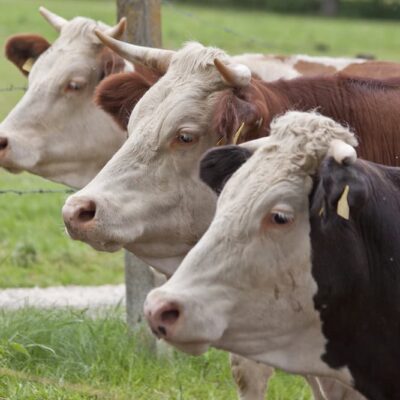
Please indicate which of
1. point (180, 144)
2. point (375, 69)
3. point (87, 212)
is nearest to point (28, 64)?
point (375, 69)

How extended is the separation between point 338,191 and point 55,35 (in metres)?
24.9

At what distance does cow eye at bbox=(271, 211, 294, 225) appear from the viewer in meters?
4.39

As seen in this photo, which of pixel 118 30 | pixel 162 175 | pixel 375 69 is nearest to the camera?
pixel 162 175

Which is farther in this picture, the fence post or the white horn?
the fence post

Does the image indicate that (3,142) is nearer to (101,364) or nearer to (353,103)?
(101,364)

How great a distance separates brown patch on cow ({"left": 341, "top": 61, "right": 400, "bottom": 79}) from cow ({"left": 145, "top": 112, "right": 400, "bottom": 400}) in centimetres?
265

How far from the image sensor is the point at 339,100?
5.96 metres

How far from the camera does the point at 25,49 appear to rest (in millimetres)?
7727

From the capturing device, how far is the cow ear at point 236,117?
5535 millimetres

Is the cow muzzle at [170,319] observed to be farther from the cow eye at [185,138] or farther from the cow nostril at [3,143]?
the cow nostril at [3,143]

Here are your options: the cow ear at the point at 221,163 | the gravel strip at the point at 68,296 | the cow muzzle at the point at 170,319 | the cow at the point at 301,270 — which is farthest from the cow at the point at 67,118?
the cow muzzle at the point at 170,319

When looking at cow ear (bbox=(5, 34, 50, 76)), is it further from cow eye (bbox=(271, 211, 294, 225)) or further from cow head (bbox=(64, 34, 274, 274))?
cow eye (bbox=(271, 211, 294, 225))

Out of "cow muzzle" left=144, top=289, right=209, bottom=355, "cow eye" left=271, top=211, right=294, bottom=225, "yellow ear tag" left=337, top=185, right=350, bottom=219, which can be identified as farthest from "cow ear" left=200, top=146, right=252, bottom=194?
"cow muzzle" left=144, top=289, right=209, bottom=355

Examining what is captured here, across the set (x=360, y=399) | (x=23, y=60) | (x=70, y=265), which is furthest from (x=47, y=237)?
(x=360, y=399)
